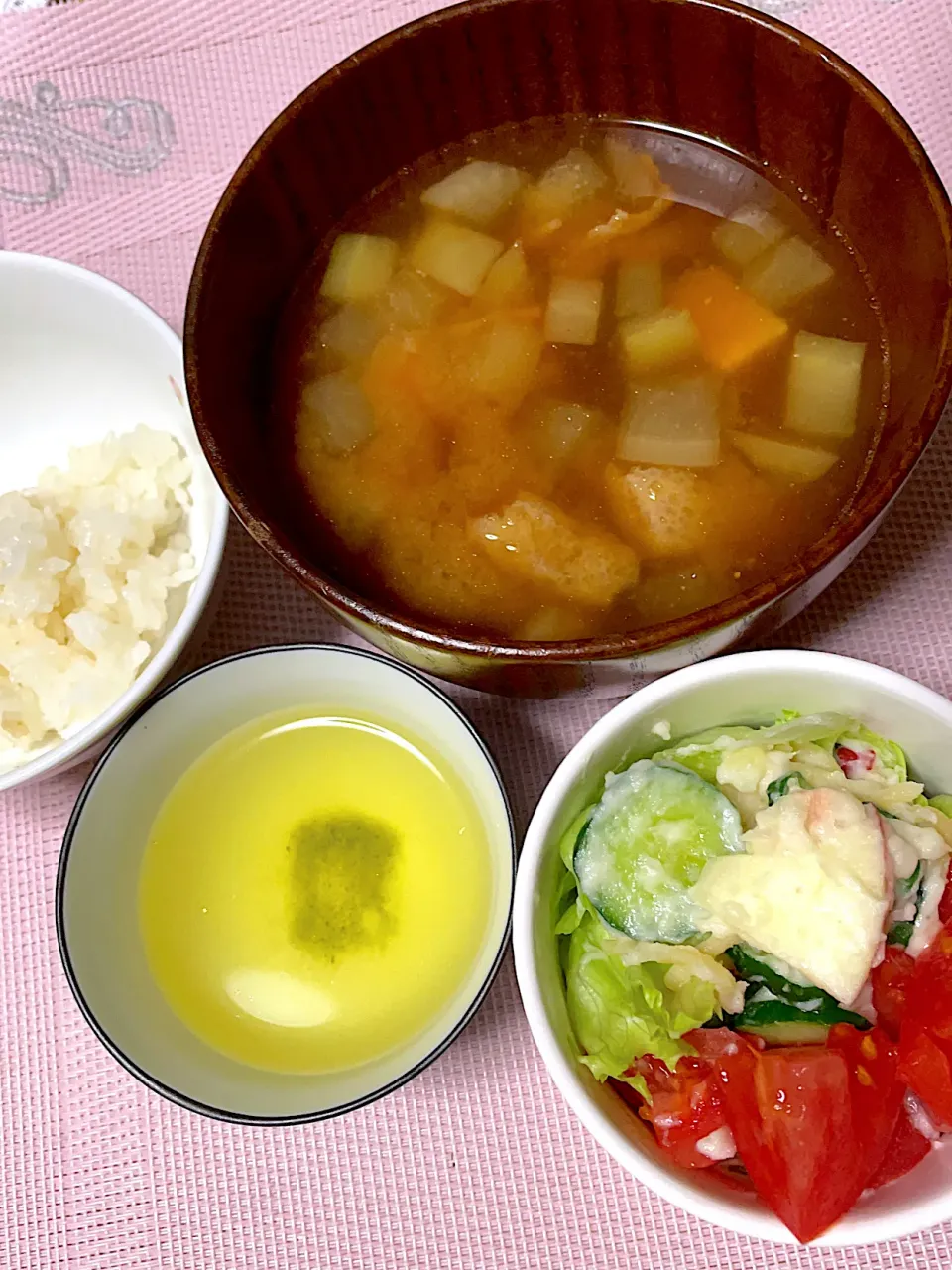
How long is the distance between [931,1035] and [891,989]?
2.2 inches

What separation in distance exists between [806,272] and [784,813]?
1.89ft

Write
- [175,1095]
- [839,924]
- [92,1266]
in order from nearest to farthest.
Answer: [839,924] → [175,1095] → [92,1266]

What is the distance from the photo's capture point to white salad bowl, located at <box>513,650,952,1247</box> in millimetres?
926

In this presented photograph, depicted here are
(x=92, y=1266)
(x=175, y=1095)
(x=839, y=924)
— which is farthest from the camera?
(x=92, y=1266)

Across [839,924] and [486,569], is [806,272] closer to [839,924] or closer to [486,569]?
[486,569]

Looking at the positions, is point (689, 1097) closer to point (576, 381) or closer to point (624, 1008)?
point (624, 1008)

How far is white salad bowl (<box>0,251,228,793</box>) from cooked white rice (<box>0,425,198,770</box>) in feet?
0.09

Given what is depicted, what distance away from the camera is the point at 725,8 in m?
1.08

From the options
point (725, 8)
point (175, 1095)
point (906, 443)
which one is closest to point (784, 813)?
point (906, 443)

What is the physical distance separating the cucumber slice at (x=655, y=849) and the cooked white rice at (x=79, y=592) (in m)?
0.54

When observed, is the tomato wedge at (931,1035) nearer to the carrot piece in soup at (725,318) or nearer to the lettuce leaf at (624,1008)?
the lettuce leaf at (624,1008)

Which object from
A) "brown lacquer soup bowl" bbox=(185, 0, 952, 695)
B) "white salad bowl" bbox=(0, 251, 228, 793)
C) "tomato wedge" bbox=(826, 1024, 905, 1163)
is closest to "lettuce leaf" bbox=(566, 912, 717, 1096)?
"tomato wedge" bbox=(826, 1024, 905, 1163)

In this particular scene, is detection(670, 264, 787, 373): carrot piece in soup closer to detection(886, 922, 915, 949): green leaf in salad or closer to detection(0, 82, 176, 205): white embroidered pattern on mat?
detection(886, 922, 915, 949): green leaf in salad

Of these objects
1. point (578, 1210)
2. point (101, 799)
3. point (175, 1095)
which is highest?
point (101, 799)
